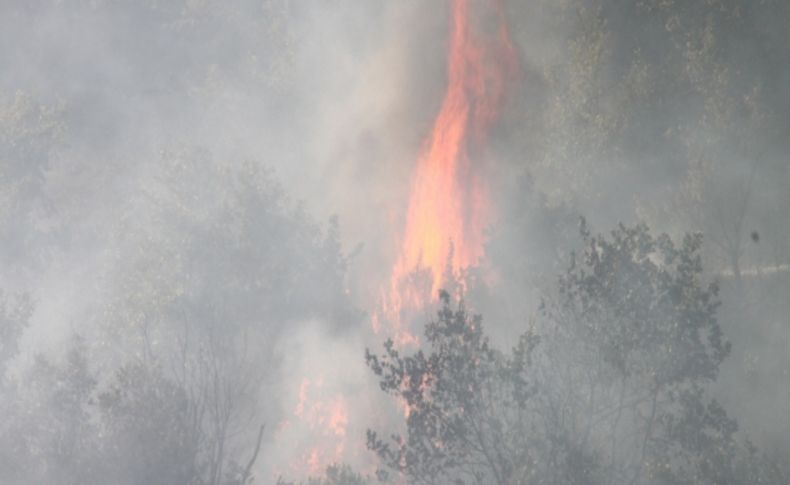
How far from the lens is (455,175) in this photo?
48.0 meters

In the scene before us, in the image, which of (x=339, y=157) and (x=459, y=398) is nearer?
(x=459, y=398)

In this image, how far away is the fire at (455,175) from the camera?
44688 mm

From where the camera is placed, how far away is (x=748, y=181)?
3716 cm

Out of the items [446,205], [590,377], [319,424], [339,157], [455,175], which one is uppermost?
[339,157]

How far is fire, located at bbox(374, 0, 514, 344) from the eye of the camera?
44.7m

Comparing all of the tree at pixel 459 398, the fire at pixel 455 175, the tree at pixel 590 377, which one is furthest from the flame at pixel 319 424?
the tree at pixel 590 377

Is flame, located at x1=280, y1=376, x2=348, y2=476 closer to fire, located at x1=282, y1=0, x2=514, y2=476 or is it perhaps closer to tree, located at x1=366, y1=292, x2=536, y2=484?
fire, located at x1=282, y1=0, x2=514, y2=476

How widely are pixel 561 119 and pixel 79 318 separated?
35214 millimetres

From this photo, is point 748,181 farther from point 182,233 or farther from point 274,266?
point 182,233

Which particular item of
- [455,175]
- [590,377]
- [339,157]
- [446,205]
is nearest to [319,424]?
[446,205]

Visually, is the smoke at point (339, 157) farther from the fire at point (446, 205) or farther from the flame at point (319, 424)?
the fire at point (446, 205)

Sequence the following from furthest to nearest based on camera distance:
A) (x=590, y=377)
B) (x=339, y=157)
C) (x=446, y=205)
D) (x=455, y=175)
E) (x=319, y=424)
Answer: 1. (x=339, y=157)
2. (x=455, y=175)
3. (x=446, y=205)
4. (x=319, y=424)
5. (x=590, y=377)

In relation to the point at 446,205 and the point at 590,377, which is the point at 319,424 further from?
the point at 590,377

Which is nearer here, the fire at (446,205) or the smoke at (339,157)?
the smoke at (339,157)
